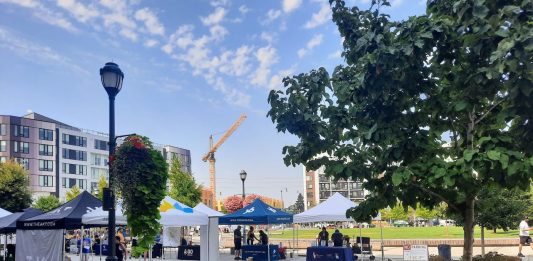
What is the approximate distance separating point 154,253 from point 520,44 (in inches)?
1038

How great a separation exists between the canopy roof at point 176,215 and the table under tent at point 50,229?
2674mm

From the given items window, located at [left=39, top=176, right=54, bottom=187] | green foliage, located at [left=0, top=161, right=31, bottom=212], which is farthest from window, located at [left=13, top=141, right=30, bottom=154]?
green foliage, located at [left=0, top=161, right=31, bottom=212]

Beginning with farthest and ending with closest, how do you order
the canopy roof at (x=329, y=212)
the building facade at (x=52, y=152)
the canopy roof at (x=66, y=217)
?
the building facade at (x=52, y=152), the canopy roof at (x=329, y=212), the canopy roof at (x=66, y=217)

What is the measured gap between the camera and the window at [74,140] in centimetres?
9431

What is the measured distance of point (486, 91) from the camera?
6133 millimetres

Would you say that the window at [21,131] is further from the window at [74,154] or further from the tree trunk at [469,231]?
the tree trunk at [469,231]

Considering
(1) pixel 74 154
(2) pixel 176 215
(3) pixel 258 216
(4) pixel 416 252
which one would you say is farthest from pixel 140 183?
(1) pixel 74 154

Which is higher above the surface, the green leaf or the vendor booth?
the green leaf

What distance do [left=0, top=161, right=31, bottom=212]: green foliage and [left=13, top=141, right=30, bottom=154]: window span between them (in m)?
42.2

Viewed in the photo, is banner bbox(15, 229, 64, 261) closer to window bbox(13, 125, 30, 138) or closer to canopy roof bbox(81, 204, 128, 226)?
canopy roof bbox(81, 204, 128, 226)

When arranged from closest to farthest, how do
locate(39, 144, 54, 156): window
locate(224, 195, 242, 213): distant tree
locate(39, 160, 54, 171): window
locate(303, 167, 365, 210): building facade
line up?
locate(39, 160, 54, 171): window → locate(39, 144, 54, 156): window → locate(224, 195, 242, 213): distant tree → locate(303, 167, 365, 210): building facade

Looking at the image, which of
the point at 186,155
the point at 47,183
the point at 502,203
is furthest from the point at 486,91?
the point at 186,155

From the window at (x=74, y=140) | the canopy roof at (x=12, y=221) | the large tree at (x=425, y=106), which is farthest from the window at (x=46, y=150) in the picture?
the large tree at (x=425, y=106)

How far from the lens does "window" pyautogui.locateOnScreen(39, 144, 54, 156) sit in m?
88.2
